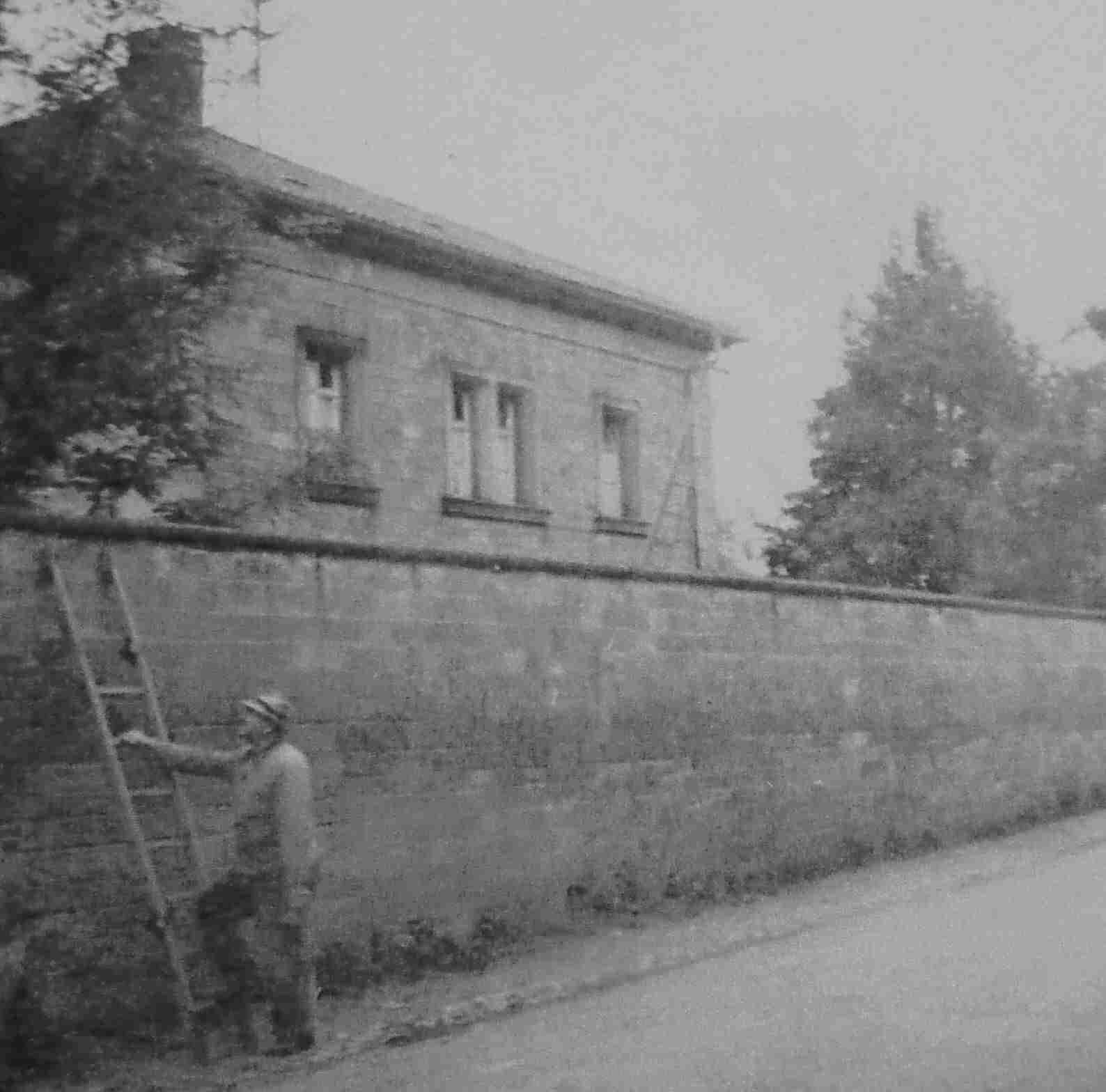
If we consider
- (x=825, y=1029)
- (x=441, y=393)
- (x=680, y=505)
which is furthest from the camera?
(x=680, y=505)

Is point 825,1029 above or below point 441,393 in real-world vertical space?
below

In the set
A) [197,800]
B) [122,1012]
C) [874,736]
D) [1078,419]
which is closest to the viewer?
[122,1012]

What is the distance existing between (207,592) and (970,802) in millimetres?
10186

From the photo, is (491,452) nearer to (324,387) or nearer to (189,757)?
(324,387)

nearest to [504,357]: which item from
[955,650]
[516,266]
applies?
[516,266]

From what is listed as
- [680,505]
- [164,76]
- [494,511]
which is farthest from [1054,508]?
[164,76]

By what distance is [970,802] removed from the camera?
53.7ft

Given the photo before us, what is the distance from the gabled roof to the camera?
1786 centimetres

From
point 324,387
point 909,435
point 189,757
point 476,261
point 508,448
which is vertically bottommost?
point 189,757

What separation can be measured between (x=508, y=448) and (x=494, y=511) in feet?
4.12

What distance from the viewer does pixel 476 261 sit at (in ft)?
63.1

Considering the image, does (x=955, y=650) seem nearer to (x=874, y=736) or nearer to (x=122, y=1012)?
(x=874, y=736)

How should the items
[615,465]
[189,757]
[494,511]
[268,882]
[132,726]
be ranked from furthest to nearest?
[615,465], [494,511], [132,726], [189,757], [268,882]

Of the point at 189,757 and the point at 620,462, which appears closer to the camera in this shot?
the point at 189,757
